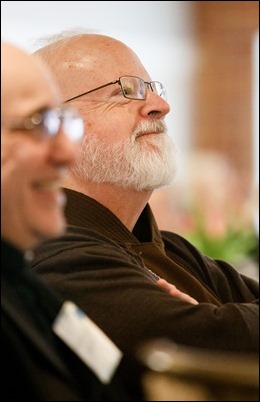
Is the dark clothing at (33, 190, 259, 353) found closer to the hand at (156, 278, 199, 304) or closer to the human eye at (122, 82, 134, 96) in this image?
the hand at (156, 278, 199, 304)

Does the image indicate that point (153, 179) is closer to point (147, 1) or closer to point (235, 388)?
point (235, 388)

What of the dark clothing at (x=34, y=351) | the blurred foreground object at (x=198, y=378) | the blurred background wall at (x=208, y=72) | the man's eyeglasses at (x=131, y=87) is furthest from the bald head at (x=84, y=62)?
the blurred background wall at (x=208, y=72)

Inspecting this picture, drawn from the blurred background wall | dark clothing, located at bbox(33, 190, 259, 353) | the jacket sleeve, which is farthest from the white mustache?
the blurred background wall

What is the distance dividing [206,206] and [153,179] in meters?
2.96

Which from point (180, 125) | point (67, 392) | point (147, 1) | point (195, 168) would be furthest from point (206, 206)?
point (67, 392)

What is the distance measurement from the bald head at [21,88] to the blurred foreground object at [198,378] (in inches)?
16.4

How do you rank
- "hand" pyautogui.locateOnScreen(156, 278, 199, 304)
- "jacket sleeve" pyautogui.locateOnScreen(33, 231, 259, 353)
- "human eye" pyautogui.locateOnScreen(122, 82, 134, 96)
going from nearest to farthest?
"jacket sleeve" pyautogui.locateOnScreen(33, 231, 259, 353) < "hand" pyautogui.locateOnScreen(156, 278, 199, 304) < "human eye" pyautogui.locateOnScreen(122, 82, 134, 96)

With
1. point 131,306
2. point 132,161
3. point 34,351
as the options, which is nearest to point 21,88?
point 34,351

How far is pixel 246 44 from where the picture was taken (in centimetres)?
795

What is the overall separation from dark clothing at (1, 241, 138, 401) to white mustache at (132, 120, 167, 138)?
92 cm

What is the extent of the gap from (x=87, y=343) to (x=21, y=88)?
46cm

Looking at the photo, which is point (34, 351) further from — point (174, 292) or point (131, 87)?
point (131, 87)

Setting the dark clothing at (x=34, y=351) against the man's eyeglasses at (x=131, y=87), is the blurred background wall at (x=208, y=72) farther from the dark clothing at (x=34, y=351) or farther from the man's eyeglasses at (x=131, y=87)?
the dark clothing at (x=34, y=351)

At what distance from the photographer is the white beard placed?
2.54m
